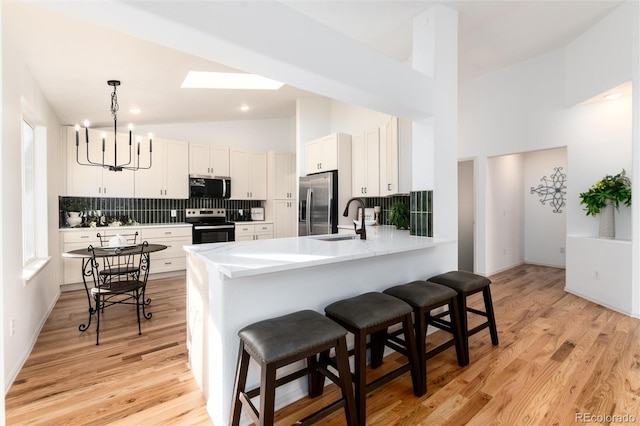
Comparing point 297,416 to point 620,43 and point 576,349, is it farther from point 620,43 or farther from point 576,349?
point 620,43

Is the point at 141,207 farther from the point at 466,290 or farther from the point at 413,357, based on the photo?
the point at 466,290

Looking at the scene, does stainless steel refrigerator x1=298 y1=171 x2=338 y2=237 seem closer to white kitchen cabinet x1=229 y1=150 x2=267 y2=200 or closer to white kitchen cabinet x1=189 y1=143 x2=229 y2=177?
white kitchen cabinet x1=229 y1=150 x2=267 y2=200

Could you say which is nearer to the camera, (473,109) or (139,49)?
(139,49)

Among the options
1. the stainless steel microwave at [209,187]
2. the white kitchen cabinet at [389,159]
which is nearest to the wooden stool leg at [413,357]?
the white kitchen cabinet at [389,159]

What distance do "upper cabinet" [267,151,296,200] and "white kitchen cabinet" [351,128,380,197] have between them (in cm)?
181

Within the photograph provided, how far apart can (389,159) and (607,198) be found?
103 inches

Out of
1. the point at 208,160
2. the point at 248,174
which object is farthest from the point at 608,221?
the point at 208,160

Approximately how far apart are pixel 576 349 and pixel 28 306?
184 inches

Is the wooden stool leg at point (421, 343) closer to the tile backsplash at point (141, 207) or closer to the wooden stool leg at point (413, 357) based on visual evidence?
the wooden stool leg at point (413, 357)

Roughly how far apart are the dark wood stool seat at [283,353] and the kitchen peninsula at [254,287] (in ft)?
0.48

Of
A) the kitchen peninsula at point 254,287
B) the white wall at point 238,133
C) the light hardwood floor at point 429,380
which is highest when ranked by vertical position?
the white wall at point 238,133

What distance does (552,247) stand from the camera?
5699mm

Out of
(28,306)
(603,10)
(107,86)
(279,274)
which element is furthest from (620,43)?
(28,306)

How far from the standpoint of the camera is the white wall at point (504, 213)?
5035 mm
